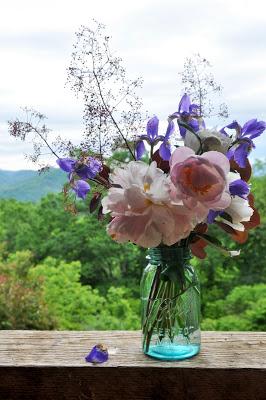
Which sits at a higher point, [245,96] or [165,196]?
[245,96]

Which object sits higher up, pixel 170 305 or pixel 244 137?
pixel 244 137

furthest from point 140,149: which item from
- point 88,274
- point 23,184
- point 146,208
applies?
point 88,274

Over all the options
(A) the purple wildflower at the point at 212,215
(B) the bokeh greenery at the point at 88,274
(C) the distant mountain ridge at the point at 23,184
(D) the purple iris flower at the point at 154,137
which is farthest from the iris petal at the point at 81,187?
(B) the bokeh greenery at the point at 88,274

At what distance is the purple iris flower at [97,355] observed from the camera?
0.98 m

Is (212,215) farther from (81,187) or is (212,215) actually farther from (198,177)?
(81,187)

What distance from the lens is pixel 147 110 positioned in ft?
3.27

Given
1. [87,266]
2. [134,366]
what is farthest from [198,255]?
[87,266]

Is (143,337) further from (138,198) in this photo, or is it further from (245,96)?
(245,96)

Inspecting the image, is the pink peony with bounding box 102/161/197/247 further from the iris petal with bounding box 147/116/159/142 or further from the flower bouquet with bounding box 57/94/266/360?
the iris petal with bounding box 147/116/159/142

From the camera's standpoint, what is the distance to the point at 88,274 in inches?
152

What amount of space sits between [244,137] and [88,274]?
120 inches

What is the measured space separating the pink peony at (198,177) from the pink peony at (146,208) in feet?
0.06

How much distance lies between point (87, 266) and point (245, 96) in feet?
7.58

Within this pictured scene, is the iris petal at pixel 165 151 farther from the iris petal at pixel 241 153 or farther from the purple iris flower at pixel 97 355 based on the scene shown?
the purple iris flower at pixel 97 355
